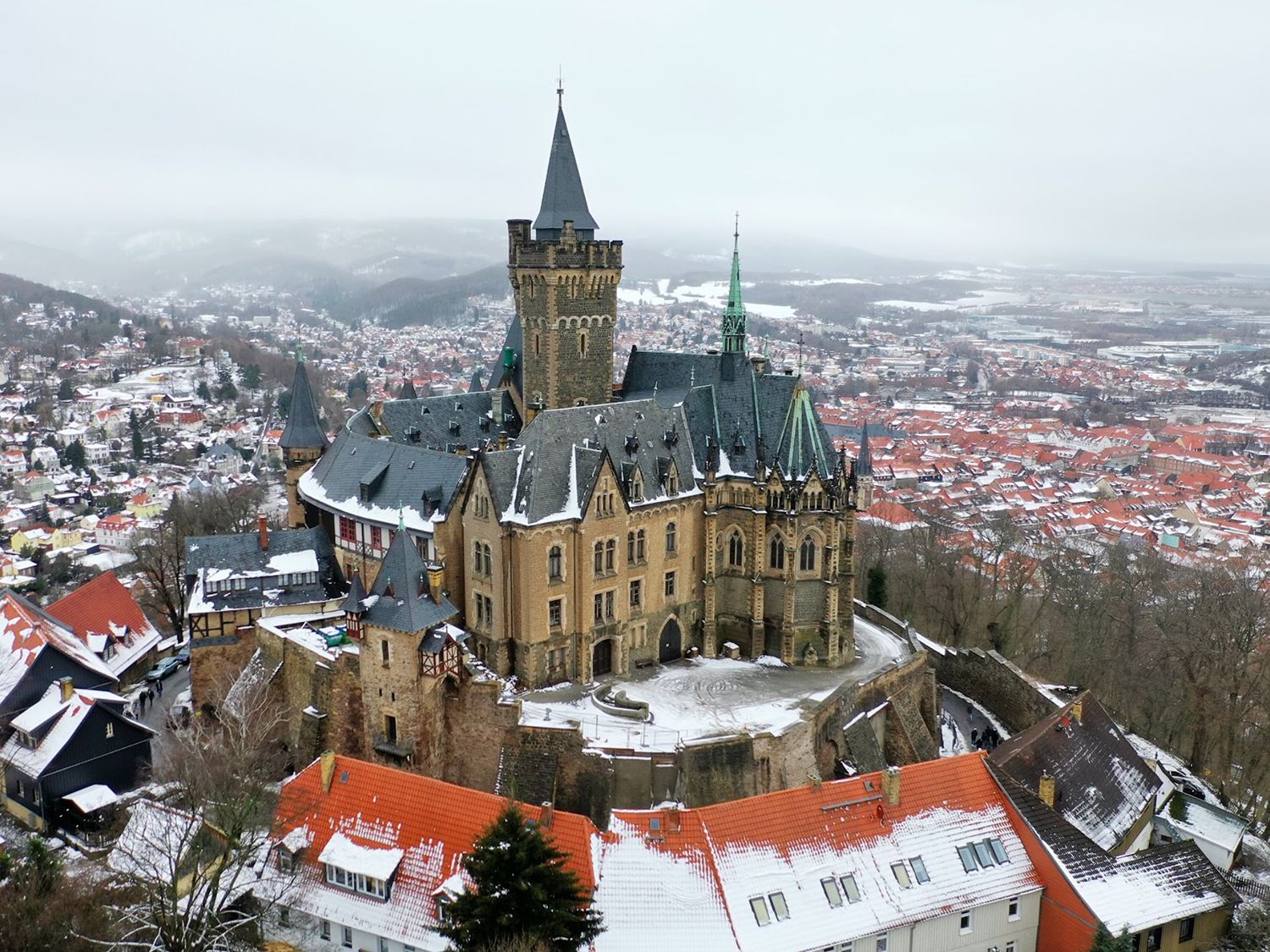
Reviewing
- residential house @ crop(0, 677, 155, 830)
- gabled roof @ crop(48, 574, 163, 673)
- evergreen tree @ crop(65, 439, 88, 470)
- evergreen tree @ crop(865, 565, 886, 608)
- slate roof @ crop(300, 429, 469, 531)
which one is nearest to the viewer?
residential house @ crop(0, 677, 155, 830)

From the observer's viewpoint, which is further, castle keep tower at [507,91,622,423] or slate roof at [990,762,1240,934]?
castle keep tower at [507,91,622,423]

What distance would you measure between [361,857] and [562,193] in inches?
1468

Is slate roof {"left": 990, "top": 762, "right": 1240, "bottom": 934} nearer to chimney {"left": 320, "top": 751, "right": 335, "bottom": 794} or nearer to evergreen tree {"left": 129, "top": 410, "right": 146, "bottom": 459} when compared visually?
chimney {"left": 320, "top": 751, "right": 335, "bottom": 794}

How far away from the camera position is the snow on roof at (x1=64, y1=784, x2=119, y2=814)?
46.0 meters

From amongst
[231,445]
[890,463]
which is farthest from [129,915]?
[231,445]

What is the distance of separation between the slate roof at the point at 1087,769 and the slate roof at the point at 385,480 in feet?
90.3

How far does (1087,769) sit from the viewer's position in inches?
1788

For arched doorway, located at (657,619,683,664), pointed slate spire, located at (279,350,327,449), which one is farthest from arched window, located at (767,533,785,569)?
pointed slate spire, located at (279,350,327,449)

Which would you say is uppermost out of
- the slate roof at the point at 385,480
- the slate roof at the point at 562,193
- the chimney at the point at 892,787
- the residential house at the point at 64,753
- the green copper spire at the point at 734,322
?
the slate roof at the point at 562,193

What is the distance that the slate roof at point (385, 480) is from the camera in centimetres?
5303

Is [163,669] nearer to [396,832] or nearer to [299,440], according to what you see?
[299,440]

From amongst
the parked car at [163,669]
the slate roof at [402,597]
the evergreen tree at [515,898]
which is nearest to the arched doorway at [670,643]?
the slate roof at [402,597]

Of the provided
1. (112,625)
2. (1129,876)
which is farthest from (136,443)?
(1129,876)

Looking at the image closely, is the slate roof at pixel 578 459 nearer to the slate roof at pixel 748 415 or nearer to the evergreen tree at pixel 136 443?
the slate roof at pixel 748 415
